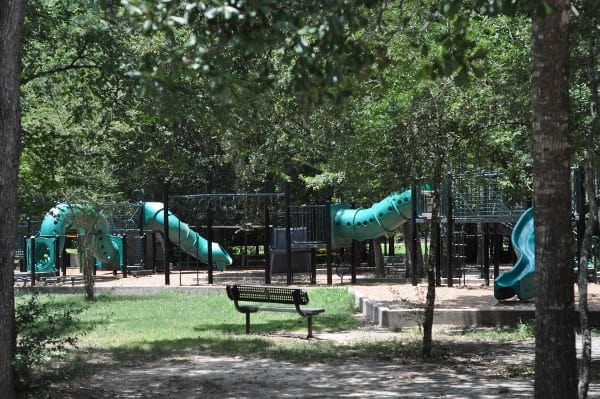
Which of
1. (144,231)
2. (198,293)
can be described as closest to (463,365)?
(198,293)

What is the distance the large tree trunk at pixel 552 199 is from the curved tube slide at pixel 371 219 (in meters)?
20.6

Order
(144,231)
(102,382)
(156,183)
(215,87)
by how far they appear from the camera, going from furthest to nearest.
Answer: (156,183) < (144,231) < (102,382) < (215,87)

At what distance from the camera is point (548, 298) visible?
6.52 meters

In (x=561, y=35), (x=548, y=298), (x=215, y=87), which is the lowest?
(x=548, y=298)

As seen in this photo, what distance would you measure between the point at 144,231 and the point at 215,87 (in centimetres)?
2844

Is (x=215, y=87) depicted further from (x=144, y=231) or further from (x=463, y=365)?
(x=144, y=231)

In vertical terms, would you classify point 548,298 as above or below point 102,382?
above

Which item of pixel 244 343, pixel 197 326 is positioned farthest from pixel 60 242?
pixel 244 343

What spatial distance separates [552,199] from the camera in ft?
21.5

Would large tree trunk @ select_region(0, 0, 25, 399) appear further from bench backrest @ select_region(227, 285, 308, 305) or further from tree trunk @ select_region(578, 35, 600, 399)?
bench backrest @ select_region(227, 285, 308, 305)

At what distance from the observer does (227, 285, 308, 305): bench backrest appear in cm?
1463

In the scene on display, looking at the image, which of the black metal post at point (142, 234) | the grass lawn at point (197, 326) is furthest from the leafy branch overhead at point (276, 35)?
the black metal post at point (142, 234)

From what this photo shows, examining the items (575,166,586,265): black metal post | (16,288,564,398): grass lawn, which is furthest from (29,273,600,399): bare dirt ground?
(575,166,586,265): black metal post

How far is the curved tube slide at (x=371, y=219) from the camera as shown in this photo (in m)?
27.7
